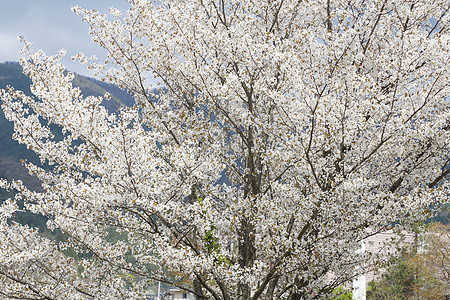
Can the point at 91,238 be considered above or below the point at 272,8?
below

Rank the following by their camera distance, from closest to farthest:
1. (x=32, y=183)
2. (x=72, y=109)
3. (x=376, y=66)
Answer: (x=72, y=109) → (x=376, y=66) → (x=32, y=183)

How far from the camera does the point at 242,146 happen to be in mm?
7953

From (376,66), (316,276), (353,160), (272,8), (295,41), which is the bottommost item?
(316,276)

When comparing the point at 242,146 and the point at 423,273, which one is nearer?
the point at 242,146

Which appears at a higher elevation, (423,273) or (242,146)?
(242,146)

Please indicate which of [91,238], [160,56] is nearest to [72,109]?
[160,56]

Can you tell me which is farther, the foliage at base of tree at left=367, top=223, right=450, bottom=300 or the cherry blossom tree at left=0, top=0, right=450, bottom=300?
the foliage at base of tree at left=367, top=223, right=450, bottom=300

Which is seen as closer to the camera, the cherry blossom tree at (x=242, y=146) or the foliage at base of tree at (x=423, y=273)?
the cherry blossom tree at (x=242, y=146)

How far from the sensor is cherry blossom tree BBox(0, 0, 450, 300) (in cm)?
549

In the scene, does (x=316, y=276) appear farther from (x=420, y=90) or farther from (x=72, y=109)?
(x=72, y=109)

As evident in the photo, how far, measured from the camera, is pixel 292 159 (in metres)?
6.15

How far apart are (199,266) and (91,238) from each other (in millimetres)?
2815

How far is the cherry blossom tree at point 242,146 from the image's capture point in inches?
216

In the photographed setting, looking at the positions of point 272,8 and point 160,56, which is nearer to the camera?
point 160,56
